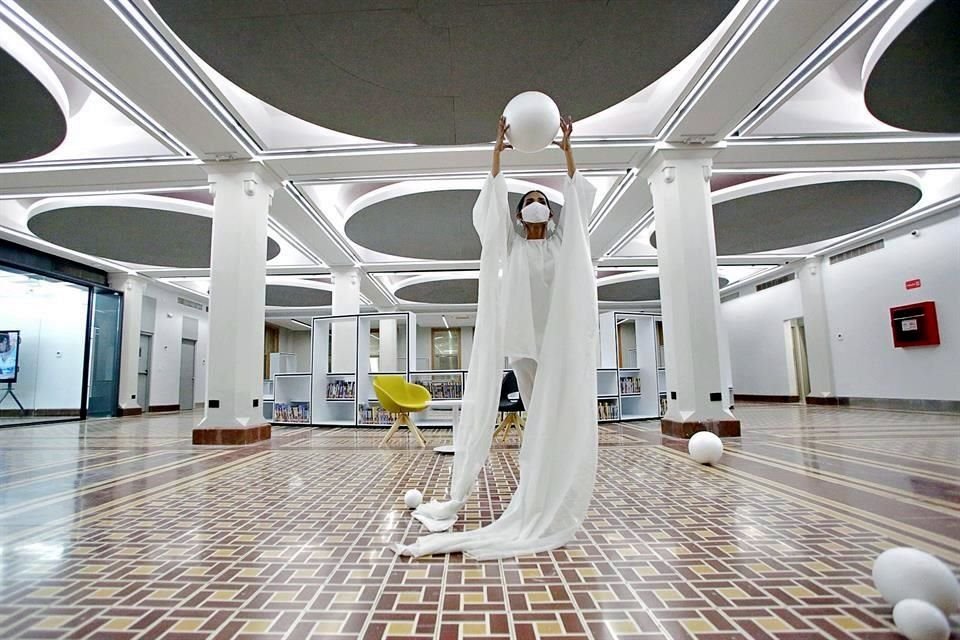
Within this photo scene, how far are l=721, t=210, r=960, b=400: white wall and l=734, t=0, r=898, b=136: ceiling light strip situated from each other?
9.83 ft

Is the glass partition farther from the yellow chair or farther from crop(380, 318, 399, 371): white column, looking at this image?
the yellow chair

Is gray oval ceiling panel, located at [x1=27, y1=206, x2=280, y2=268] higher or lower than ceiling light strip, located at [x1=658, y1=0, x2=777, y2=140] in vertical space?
lower

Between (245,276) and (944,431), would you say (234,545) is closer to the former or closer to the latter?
(245,276)

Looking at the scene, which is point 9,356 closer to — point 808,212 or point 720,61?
point 720,61

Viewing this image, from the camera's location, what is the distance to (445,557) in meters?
2.22

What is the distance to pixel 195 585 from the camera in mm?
1927

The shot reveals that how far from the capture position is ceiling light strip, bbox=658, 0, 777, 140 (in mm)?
4312

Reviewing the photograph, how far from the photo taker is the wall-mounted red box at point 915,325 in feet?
31.6

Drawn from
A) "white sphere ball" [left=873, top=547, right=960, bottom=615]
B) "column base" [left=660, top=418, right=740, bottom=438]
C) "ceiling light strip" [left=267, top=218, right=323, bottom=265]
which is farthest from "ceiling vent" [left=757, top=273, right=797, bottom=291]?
"white sphere ball" [left=873, top=547, right=960, bottom=615]

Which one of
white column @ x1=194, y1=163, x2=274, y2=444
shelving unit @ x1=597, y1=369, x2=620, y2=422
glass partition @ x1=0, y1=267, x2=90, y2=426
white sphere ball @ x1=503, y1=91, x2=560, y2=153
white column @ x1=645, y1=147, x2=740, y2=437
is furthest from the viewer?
glass partition @ x1=0, y1=267, x2=90, y2=426

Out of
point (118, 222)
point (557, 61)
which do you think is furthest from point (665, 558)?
point (118, 222)

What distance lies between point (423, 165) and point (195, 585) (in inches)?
233

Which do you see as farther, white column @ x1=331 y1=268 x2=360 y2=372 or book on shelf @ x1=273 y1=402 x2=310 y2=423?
white column @ x1=331 y1=268 x2=360 y2=372

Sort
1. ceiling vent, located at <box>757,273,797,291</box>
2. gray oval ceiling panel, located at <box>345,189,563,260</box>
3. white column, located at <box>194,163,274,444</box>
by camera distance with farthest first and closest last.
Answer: ceiling vent, located at <box>757,273,797,291</box>
gray oval ceiling panel, located at <box>345,189,563,260</box>
white column, located at <box>194,163,274,444</box>
